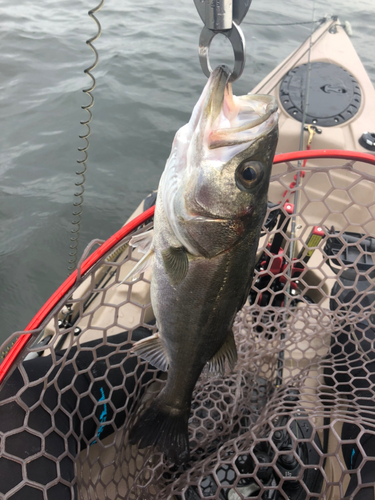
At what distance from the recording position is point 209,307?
60.9 inches

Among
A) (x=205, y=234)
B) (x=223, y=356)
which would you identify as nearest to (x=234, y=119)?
(x=205, y=234)

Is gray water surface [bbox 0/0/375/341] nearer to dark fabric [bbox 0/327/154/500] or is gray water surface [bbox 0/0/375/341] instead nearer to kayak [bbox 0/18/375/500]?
kayak [bbox 0/18/375/500]

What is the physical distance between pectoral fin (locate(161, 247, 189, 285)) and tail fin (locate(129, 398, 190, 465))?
0.77 metres

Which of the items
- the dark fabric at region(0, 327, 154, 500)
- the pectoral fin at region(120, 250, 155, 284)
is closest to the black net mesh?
the dark fabric at region(0, 327, 154, 500)

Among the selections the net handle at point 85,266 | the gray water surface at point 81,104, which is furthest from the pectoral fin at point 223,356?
the gray water surface at point 81,104

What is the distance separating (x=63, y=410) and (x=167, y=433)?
558 millimetres

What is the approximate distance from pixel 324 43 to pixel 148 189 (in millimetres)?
3715

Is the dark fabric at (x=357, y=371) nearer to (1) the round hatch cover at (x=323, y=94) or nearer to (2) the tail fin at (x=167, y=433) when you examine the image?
(2) the tail fin at (x=167, y=433)

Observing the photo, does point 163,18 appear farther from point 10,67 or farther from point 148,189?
point 148,189

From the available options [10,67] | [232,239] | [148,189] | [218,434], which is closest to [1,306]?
[148,189]

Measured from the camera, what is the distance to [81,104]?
6766 millimetres

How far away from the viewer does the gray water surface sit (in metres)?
4.97

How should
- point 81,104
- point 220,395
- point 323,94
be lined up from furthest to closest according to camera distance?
1. point 81,104
2. point 323,94
3. point 220,395

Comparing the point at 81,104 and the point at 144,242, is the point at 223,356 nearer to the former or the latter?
the point at 144,242
